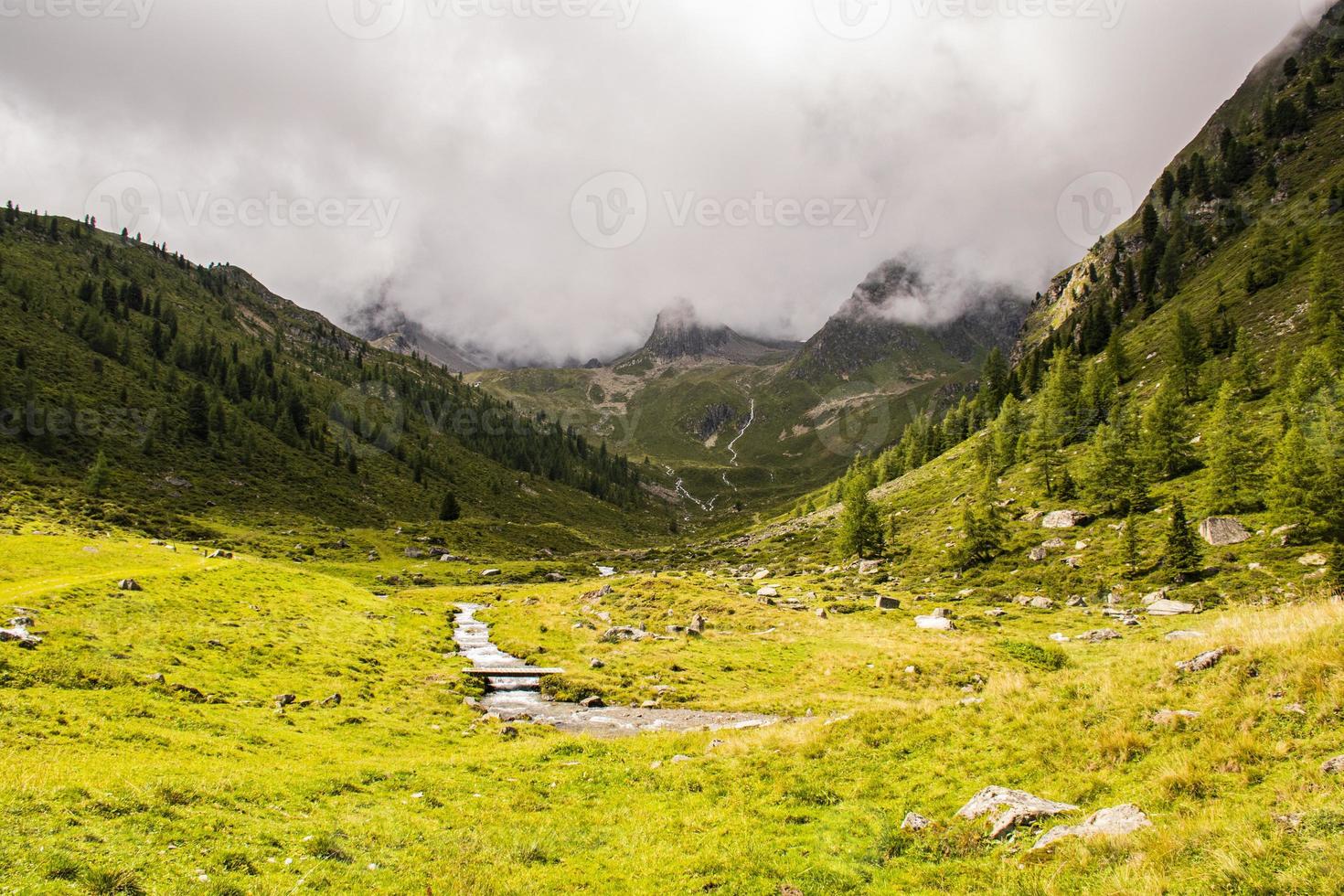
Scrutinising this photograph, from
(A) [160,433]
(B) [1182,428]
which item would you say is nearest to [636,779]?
(B) [1182,428]

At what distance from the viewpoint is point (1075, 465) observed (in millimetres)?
84812

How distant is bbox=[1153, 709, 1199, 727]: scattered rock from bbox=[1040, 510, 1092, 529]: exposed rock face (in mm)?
66185

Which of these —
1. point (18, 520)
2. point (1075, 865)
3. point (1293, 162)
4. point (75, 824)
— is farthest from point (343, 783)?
point (1293, 162)

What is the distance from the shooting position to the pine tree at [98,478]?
97.4 metres

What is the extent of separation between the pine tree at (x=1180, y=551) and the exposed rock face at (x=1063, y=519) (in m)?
17.8

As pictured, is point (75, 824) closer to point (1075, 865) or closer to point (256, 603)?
point (1075, 865)

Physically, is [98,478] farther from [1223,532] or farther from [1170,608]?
[1223,532]

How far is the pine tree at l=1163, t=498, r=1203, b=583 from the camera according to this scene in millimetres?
50259

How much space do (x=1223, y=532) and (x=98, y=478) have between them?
15946 cm

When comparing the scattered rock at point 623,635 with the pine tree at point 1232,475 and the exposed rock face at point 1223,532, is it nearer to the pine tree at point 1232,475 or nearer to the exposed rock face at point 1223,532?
the exposed rock face at point 1223,532

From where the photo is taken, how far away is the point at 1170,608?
147 ft

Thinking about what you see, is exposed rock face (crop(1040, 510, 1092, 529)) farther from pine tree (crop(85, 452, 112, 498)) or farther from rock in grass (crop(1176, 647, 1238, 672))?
pine tree (crop(85, 452, 112, 498))

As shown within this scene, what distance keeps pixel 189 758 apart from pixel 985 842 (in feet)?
77.5

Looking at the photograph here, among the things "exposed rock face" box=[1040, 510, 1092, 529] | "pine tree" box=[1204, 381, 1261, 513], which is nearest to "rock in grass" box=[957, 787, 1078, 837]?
"pine tree" box=[1204, 381, 1261, 513]
